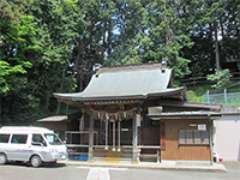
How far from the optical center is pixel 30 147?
59.1 ft

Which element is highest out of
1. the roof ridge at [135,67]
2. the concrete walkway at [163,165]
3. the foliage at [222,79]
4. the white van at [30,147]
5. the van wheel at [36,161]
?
the foliage at [222,79]

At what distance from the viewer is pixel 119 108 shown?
20.6 metres

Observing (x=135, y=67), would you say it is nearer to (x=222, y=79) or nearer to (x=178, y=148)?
(x=178, y=148)

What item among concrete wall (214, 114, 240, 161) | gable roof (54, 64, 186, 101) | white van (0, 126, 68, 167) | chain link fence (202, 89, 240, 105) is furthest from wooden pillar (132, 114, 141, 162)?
chain link fence (202, 89, 240, 105)

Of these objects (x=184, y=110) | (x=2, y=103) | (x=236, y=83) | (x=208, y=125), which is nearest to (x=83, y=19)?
(x=2, y=103)

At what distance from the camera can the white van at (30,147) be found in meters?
17.8

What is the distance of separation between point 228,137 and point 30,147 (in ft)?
37.7

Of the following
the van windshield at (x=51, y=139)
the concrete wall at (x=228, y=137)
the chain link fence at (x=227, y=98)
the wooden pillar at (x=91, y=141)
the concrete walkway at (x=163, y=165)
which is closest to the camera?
the concrete walkway at (x=163, y=165)

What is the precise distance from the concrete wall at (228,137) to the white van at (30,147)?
940 centimetres

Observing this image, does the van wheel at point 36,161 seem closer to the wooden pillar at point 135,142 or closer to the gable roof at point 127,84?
the gable roof at point 127,84

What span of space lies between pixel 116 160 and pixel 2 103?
42.5ft

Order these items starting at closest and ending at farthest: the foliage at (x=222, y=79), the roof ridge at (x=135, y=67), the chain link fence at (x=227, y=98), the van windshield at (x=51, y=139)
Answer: the van windshield at (x=51, y=139)
the roof ridge at (x=135, y=67)
the chain link fence at (x=227, y=98)
the foliage at (x=222, y=79)

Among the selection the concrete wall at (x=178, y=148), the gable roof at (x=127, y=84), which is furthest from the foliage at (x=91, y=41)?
the concrete wall at (x=178, y=148)

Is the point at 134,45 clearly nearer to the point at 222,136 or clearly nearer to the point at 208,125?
the point at 222,136
